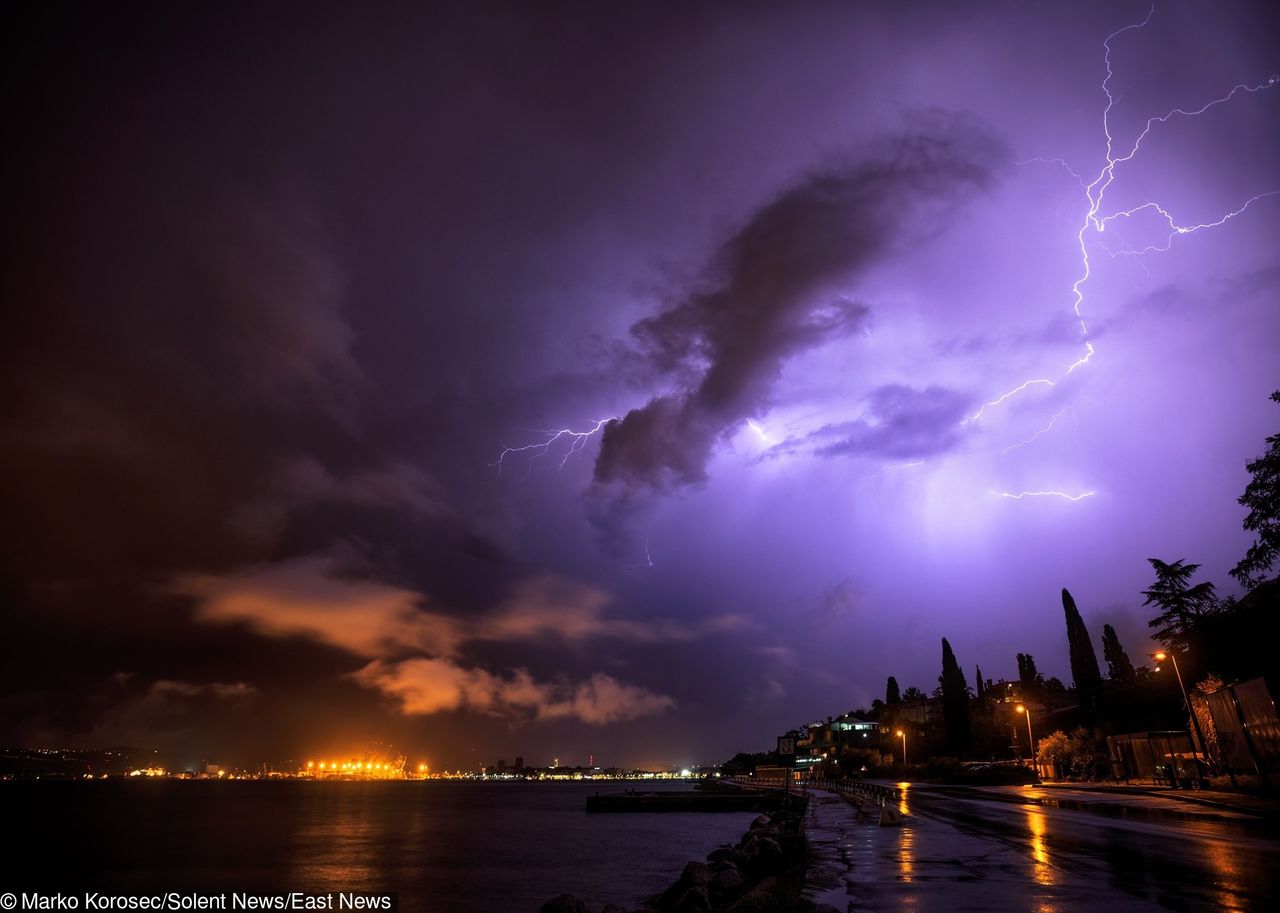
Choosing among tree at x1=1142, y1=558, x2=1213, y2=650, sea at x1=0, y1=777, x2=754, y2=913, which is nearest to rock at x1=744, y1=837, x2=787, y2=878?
sea at x1=0, y1=777, x2=754, y2=913

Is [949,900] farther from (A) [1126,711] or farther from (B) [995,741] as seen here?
(B) [995,741]

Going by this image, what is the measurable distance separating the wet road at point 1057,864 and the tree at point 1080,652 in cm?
5953

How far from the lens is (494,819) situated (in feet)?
299

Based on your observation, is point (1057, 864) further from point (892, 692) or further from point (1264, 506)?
point (892, 692)

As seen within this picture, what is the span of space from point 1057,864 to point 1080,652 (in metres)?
77.8

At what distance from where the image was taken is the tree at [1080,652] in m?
75.8

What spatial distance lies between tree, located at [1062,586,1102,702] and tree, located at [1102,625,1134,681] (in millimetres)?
14549

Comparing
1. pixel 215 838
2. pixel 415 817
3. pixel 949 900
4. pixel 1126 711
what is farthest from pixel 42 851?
pixel 1126 711

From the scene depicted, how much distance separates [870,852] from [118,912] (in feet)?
102

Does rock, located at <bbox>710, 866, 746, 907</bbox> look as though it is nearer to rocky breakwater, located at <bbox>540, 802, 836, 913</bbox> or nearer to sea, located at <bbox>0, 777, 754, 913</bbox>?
rocky breakwater, located at <bbox>540, 802, 836, 913</bbox>

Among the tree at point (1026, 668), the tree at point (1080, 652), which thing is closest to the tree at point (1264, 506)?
the tree at point (1080, 652)

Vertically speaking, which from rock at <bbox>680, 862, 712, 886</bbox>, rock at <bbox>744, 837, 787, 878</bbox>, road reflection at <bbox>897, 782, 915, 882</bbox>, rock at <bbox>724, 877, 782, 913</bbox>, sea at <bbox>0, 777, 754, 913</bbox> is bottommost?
sea at <bbox>0, 777, 754, 913</bbox>

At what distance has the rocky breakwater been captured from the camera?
13.2 metres

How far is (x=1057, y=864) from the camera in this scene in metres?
14.8
